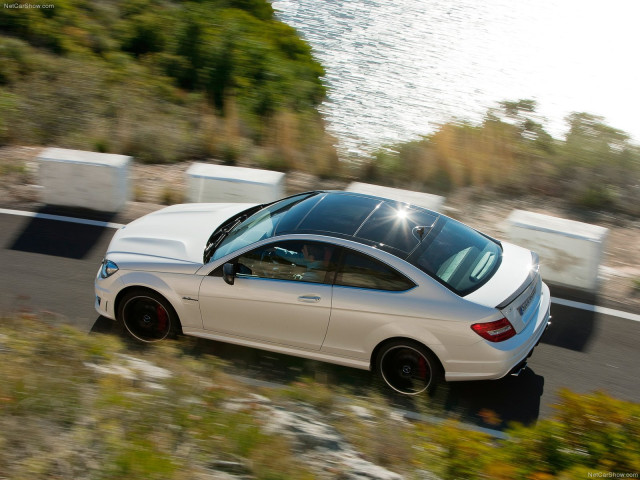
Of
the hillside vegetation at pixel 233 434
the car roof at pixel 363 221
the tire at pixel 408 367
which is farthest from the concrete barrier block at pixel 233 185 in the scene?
the hillside vegetation at pixel 233 434

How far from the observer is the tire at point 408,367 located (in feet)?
21.7

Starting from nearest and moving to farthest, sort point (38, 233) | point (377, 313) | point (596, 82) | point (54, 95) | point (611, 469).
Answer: point (611, 469), point (377, 313), point (38, 233), point (54, 95), point (596, 82)

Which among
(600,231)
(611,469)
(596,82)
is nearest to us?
(611,469)

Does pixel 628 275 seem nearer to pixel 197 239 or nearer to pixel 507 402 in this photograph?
pixel 507 402

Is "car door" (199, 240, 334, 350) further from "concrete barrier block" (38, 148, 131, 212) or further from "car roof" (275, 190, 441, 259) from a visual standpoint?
"concrete barrier block" (38, 148, 131, 212)

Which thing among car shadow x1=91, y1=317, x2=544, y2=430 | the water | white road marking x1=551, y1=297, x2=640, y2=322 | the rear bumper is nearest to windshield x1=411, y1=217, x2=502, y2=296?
the rear bumper

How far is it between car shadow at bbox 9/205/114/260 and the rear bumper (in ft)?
17.5

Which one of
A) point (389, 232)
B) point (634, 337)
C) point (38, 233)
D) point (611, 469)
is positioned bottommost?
point (38, 233)

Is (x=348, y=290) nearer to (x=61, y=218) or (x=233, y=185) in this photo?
(x=233, y=185)

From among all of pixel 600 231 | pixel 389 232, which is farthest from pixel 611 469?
pixel 600 231

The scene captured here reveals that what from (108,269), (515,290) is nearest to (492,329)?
(515,290)

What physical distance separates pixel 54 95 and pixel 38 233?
577 cm

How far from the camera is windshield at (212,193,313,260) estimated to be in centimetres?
719

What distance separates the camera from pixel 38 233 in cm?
1027
